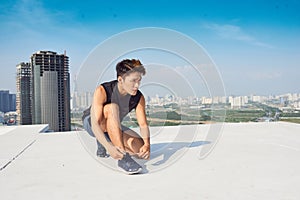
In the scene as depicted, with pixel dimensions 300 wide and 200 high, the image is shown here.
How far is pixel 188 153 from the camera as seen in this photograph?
2.72 metres

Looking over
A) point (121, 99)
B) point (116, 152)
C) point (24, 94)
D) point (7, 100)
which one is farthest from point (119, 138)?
point (7, 100)

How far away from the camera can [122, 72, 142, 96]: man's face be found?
7.02ft

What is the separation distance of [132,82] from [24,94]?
7306mm

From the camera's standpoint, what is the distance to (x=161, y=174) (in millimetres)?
1933

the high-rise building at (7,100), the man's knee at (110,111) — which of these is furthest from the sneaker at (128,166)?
the high-rise building at (7,100)

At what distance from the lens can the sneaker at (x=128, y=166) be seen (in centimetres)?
191

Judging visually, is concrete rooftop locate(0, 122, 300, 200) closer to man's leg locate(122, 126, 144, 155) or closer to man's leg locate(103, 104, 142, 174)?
man's leg locate(103, 104, 142, 174)

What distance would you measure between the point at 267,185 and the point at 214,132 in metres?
2.84

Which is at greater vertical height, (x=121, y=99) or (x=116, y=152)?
(x=121, y=99)

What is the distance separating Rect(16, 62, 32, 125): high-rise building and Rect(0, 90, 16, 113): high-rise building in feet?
0.81

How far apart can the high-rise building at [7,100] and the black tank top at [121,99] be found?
6728 millimetres

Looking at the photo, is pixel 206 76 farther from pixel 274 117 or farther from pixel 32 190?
pixel 274 117

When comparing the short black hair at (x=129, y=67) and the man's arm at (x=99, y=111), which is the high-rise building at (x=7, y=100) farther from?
the short black hair at (x=129, y=67)

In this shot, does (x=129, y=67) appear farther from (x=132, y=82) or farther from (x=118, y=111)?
(x=118, y=111)
